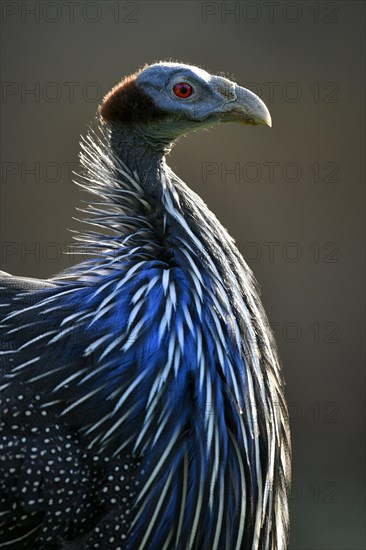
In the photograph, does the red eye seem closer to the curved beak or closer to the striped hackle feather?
the curved beak

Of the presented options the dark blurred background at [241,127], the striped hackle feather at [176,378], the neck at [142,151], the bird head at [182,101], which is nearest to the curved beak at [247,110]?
the bird head at [182,101]

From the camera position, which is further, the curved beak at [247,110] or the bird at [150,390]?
the curved beak at [247,110]

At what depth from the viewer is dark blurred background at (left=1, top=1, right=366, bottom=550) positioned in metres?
5.72

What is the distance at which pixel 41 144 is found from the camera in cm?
573

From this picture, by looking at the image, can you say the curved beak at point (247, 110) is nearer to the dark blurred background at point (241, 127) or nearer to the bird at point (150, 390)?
the bird at point (150, 390)

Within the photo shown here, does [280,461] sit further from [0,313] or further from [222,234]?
[0,313]

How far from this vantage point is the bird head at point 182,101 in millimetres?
3133

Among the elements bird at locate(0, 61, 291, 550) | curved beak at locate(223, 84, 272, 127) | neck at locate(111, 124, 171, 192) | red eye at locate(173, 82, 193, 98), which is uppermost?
red eye at locate(173, 82, 193, 98)

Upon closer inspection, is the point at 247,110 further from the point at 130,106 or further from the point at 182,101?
the point at 130,106

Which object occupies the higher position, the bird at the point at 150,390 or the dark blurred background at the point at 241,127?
the dark blurred background at the point at 241,127

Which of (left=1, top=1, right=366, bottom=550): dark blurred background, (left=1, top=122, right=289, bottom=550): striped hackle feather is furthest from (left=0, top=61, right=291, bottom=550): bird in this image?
(left=1, top=1, right=366, bottom=550): dark blurred background

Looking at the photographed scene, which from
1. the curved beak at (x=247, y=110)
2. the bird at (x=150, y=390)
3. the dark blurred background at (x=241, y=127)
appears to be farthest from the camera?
the dark blurred background at (x=241, y=127)

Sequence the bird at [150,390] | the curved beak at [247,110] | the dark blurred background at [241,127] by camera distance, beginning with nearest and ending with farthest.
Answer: the bird at [150,390]
the curved beak at [247,110]
the dark blurred background at [241,127]

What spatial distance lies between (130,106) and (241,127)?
2.67 meters
